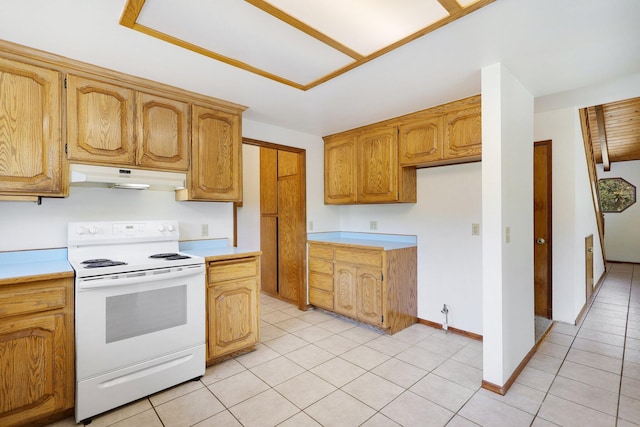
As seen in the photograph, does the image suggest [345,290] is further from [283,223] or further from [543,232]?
[543,232]

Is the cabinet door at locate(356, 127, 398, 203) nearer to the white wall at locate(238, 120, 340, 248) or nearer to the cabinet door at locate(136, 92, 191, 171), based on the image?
the white wall at locate(238, 120, 340, 248)

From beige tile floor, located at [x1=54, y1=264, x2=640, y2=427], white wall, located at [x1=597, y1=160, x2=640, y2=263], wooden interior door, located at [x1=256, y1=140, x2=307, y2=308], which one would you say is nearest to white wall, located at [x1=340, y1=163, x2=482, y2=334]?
beige tile floor, located at [x1=54, y1=264, x2=640, y2=427]

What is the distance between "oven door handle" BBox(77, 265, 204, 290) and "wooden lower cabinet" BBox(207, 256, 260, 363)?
23 centimetres

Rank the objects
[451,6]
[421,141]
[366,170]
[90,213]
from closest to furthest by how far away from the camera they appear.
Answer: [451,6] → [90,213] → [421,141] → [366,170]

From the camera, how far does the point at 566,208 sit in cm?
320

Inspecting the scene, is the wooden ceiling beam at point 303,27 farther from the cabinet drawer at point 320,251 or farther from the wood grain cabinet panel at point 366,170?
the cabinet drawer at point 320,251

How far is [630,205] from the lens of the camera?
22.2 feet

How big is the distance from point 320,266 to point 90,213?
230 cm

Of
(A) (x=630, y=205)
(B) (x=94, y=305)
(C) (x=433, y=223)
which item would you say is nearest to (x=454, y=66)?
(C) (x=433, y=223)

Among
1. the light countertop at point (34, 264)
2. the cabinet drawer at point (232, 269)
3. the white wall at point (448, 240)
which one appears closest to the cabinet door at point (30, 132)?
the light countertop at point (34, 264)

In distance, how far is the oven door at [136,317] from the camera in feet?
5.93

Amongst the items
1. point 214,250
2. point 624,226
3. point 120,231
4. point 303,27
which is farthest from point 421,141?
point 624,226

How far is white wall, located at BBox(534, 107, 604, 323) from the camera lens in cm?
315

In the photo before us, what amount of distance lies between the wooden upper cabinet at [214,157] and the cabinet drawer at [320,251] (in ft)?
4.14
